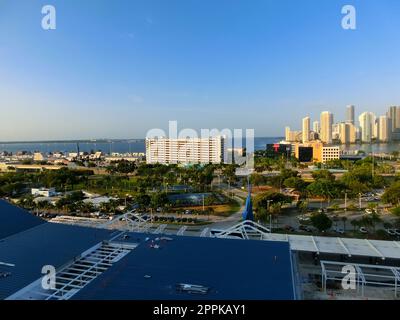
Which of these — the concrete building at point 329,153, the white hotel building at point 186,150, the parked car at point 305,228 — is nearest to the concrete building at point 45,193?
the parked car at point 305,228

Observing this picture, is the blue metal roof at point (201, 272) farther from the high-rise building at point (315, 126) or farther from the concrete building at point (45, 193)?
the high-rise building at point (315, 126)

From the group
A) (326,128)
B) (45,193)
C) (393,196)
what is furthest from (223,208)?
(326,128)

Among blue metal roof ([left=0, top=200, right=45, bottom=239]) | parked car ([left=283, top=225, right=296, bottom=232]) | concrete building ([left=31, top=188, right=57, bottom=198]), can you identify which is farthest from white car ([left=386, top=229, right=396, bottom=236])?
concrete building ([left=31, top=188, right=57, bottom=198])

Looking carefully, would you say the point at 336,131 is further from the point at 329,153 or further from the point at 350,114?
the point at 329,153

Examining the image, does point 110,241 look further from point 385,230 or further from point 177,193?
point 177,193

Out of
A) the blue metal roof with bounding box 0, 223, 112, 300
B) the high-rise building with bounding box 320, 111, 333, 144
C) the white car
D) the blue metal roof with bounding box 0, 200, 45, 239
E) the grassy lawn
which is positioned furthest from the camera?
the high-rise building with bounding box 320, 111, 333, 144

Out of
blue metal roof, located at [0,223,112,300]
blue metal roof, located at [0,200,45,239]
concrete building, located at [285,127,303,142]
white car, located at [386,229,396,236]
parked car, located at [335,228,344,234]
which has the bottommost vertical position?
parked car, located at [335,228,344,234]

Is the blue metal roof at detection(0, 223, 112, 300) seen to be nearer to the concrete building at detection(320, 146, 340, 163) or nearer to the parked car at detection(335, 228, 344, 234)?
the parked car at detection(335, 228, 344, 234)
